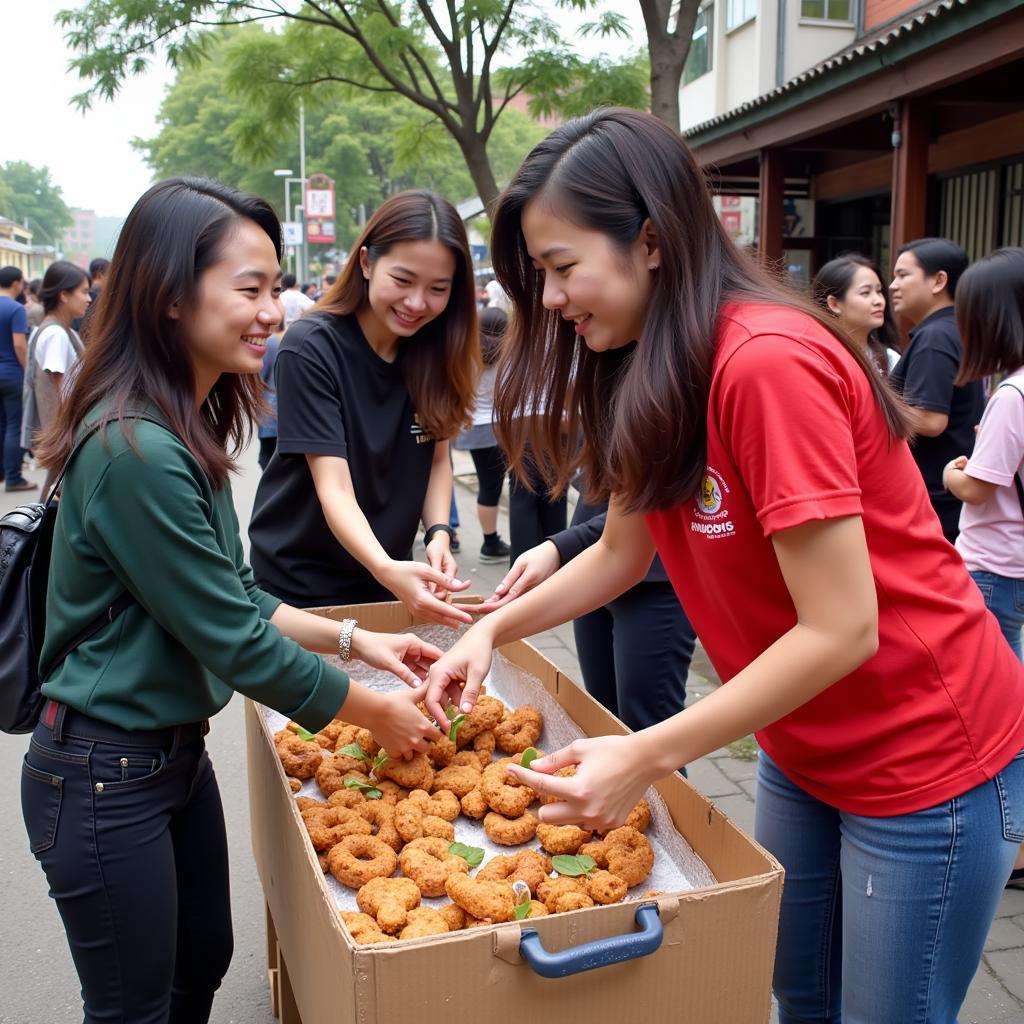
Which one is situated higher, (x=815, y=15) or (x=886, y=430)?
(x=815, y=15)

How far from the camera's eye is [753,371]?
4.25 ft

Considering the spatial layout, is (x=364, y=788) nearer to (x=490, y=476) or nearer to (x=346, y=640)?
(x=346, y=640)

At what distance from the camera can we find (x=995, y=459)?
10.1ft

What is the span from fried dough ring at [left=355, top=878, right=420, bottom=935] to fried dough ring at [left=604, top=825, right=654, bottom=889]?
325 mm

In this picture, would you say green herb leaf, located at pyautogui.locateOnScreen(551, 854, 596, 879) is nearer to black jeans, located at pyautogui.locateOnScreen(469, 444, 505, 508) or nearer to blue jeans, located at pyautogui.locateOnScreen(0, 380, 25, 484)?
black jeans, located at pyautogui.locateOnScreen(469, 444, 505, 508)

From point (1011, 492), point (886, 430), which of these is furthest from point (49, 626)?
point (1011, 492)

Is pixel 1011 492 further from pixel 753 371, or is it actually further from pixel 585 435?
pixel 753 371

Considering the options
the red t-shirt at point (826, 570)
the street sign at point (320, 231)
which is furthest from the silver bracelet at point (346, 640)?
the street sign at point (320, 231)

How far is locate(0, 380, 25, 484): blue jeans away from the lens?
9602 millimetres

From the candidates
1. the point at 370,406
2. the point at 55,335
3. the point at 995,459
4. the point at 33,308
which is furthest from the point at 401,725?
the point at 33,308

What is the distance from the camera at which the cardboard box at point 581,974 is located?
128 cm

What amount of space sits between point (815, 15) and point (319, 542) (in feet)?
52.9

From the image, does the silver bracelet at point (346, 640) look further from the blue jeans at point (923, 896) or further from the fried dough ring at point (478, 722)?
the blue jeans at point (923, 896)

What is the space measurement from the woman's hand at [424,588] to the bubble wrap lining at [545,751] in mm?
167
